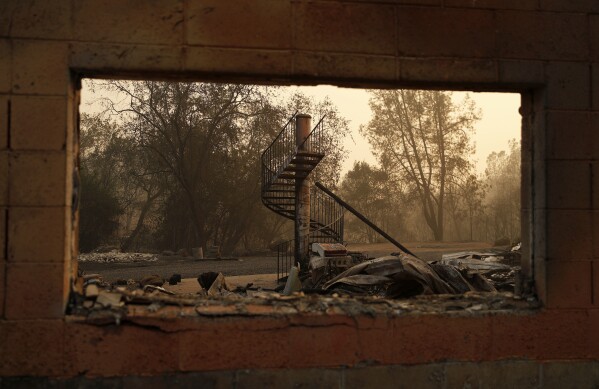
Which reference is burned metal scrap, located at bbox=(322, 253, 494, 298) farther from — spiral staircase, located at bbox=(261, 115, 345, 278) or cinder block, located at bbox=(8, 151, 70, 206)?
spiral staircase, located at bbox=(261, 115, 345, 278)

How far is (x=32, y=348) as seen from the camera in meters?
3.80

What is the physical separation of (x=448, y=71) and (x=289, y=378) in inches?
98.4

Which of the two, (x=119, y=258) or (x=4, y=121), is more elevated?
(x=4, y=121)

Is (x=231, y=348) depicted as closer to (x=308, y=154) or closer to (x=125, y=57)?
(x=125, y=57)

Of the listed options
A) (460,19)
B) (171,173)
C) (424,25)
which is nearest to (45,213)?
(424,25)

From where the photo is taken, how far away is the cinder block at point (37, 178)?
386cm

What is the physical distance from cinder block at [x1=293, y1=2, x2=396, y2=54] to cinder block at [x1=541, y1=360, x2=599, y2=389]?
103 inches

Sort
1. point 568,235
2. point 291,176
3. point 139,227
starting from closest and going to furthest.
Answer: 1. point 568,235
2. point 291,176
3. point 139,227

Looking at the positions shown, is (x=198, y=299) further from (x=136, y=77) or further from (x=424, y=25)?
(x=424, y=25)

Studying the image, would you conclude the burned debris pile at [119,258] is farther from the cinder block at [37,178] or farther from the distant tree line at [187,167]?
the cinder block at [37,178]

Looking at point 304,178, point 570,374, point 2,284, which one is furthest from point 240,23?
point 304,178

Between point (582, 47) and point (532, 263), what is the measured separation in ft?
5.53

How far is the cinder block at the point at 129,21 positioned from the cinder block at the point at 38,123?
508 mm

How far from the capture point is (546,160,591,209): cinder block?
4320 millimetres
